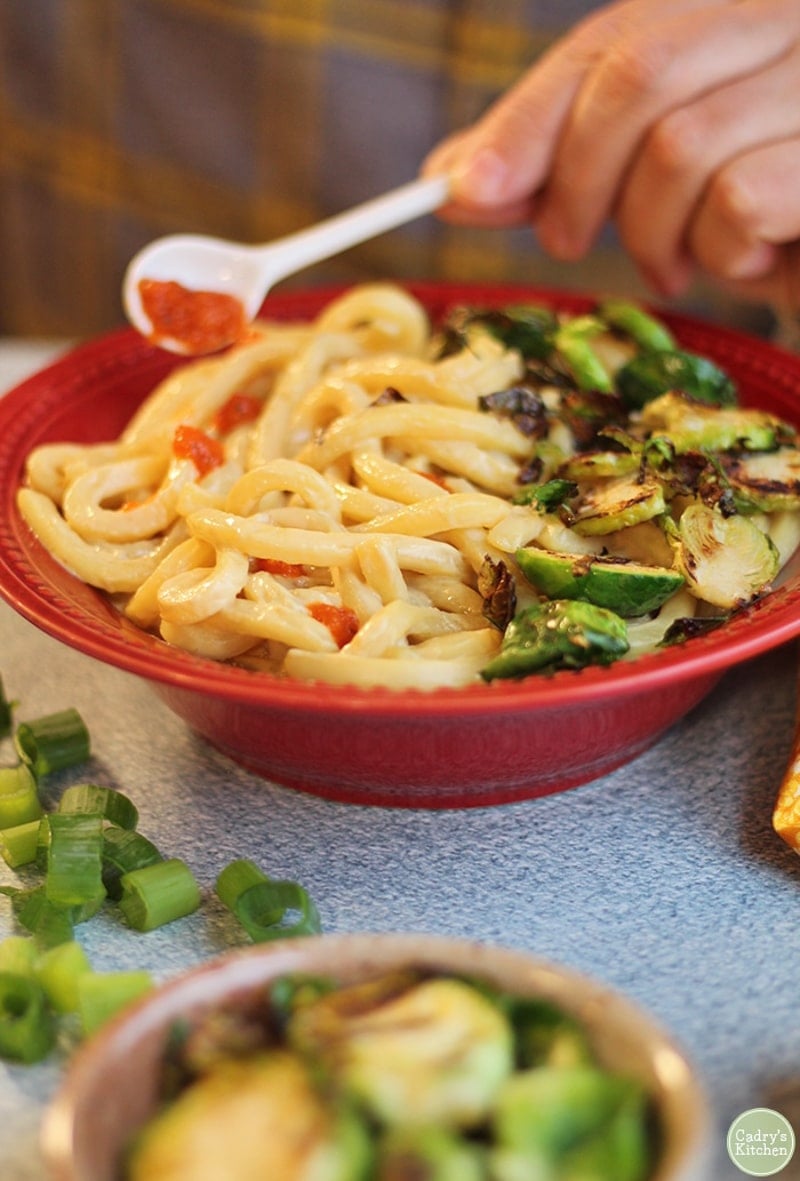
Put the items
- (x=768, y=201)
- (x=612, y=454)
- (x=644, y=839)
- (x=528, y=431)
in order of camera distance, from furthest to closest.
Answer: (x=768, y=201) → (x=528, y=431) → (x=612, y=454) → (x=644, y=839)

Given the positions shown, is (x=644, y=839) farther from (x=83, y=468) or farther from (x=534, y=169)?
(x=534, y=169)

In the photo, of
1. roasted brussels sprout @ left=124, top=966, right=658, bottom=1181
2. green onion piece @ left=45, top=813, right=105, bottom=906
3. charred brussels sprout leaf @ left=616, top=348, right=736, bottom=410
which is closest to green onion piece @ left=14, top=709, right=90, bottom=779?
green onion piece @ left=45, top=813, right=105, bottom=906

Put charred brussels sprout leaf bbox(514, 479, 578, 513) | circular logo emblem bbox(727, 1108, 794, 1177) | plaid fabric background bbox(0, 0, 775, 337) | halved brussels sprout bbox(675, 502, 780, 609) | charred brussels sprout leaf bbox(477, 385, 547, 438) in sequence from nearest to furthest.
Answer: circular logo emblem bbox(727, 1108, 794, 1177)
halved brussels sprout bbox(675, 502, 780, 609)
charred brussels sprout leaf bbox(514, 479, 578, 513)
charred brussels sprout leaf bbox(477, 385, 547, 438)
plaid fabric background bbox(0, 0, 775, 337)

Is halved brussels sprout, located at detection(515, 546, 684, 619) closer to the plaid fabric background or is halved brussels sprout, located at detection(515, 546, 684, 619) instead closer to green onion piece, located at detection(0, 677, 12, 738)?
green onion piece, located at detection(0, 677, 12, 738)

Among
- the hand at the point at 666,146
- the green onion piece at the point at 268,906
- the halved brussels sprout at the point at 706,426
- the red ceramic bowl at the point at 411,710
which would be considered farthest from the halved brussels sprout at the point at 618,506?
the hand at the point at 666,146

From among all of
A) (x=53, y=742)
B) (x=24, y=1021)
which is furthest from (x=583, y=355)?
(x=24, y=1021)

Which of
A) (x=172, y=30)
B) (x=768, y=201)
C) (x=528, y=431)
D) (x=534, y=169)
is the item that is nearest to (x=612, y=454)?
(x=528, y=431)

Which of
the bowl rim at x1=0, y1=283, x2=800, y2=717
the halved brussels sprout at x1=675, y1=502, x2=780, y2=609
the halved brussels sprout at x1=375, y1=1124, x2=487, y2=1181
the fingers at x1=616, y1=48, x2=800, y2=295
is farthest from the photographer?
the fingers at x1=616, y1=48, x2=800, y2=295

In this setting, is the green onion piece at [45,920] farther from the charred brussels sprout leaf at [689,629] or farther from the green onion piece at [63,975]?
the charred brussels sprout leaf at [689,629]
